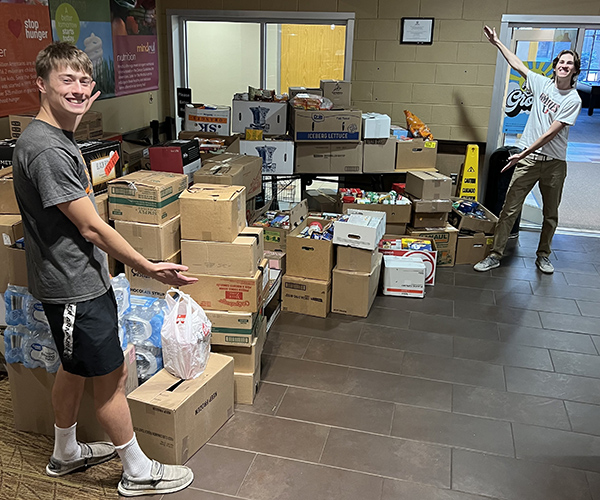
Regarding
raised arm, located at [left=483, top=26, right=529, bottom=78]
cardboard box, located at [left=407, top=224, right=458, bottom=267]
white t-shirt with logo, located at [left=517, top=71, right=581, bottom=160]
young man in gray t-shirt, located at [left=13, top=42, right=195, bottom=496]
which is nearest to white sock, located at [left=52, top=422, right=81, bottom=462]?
young man in gray t-shirt, located at [left=13, top=42, right=195, bottom=496]

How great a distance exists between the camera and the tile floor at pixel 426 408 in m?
2.39

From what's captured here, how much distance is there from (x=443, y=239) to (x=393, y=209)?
488 millimetres

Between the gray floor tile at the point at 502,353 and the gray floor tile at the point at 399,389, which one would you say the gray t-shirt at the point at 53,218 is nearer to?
the gray floor tile at the point at 399,389

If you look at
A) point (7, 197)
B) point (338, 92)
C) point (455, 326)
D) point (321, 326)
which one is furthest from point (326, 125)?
point (7, 197)

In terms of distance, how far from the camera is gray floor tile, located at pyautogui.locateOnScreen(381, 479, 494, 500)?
2.31m

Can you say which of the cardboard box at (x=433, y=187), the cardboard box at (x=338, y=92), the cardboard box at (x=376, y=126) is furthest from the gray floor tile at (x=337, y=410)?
the cardboard box at (x=338, y=92)

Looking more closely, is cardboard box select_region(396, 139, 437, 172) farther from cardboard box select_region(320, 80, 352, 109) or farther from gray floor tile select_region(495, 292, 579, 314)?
gray floor tile select_region(495, 292, 579, 314)

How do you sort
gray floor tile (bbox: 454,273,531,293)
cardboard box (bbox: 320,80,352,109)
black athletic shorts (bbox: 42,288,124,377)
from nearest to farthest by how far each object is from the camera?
black athletic shorts (bbox: 42,288,124,377) < gray floor tile (bbox: 454,273,531,293) < cardboard box (bbox: 320,80,352,109)

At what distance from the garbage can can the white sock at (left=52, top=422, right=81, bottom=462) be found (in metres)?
4.37

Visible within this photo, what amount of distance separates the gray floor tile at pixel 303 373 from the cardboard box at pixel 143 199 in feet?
3.36

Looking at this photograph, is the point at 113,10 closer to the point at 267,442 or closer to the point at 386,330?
the point at 386,330

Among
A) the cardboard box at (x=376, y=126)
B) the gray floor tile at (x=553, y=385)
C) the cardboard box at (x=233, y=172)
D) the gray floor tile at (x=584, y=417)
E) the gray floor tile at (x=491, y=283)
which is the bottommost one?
the gray floor tile at (x=584, y=417)

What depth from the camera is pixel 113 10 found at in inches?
193

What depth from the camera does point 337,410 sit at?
287 centimetres
